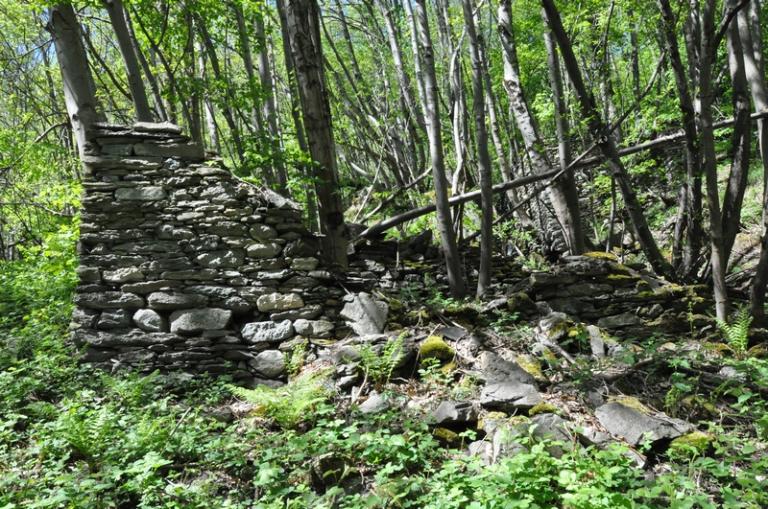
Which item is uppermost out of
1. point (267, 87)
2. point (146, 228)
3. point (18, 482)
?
point (267, 87)

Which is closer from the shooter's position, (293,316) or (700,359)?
(700,359)

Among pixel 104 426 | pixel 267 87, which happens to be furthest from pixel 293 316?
pixel 267 87

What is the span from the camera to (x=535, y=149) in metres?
6.50

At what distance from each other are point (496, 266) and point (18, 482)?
5.07 m

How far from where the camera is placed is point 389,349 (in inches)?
165

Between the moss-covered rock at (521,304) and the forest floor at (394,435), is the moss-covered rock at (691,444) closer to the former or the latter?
the forest floor at (394,435)

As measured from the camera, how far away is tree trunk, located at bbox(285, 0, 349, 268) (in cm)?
554

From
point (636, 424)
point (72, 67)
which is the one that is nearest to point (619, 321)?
point (636, 424)

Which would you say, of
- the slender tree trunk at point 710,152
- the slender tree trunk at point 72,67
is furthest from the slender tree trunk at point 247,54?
the slender tree trunk at point 710,152

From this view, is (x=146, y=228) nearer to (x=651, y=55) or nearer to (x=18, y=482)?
(x=18, y=482)

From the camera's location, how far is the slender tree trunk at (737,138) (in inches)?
216

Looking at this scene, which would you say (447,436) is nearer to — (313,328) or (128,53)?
(313,328)

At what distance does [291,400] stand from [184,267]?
75.2 inches

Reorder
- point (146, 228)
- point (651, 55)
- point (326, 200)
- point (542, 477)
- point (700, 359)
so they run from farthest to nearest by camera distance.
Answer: point (651, 55) → point (326, 200) → point (146, 228) → point (700, 359) → point (542, 477)
